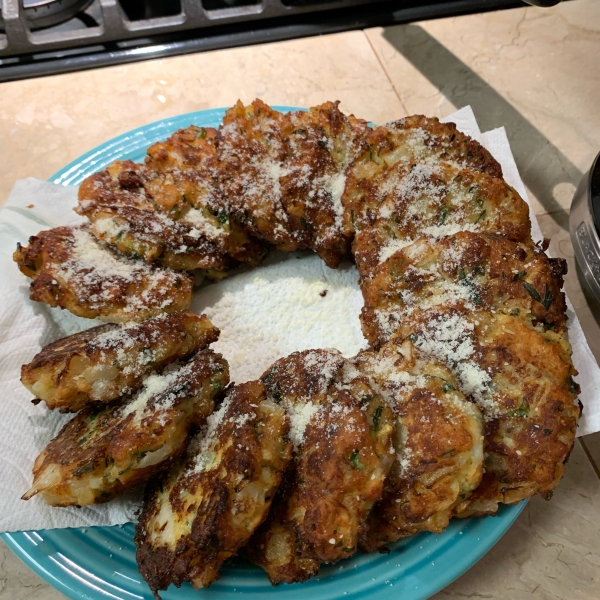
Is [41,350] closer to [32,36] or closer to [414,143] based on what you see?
[414,143]

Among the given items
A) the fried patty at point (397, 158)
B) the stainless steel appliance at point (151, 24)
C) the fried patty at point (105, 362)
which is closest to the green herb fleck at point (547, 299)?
the fried patty at point (397, 158)

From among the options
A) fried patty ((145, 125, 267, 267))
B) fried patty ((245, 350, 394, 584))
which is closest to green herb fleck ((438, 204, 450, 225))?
fried patty ((245, 350, 394, 584))

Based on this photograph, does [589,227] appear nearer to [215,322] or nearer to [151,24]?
[215,322]

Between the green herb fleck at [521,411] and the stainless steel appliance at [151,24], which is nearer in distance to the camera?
the green herb fleck at [521,411]

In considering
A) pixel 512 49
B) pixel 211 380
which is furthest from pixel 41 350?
pixel 512 49

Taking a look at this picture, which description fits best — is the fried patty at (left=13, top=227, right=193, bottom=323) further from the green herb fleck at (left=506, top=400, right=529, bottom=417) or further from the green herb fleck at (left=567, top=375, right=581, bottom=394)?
the green herb fleck at (left=567, top=375, right=581, bottom=394)

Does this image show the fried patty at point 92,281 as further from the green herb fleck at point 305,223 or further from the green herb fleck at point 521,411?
the green herb fleck at point 521,411

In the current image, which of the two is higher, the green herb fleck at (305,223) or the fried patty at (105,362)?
the green herb fleck at (305,223)
